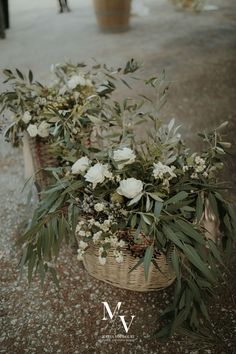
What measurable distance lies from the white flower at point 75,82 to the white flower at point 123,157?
0.60m

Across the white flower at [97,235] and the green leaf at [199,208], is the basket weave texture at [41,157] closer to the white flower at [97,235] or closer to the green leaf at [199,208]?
the white flower at [97,235]

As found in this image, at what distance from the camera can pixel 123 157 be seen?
134 cm

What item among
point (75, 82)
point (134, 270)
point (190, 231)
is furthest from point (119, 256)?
point (75, 82)

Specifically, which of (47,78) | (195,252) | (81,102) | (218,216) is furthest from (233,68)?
(195,252)

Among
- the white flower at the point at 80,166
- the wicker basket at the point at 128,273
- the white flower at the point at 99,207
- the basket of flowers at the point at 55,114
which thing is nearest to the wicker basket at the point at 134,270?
the wicker basket at the point at 128,273

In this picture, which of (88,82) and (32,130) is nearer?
(32,130)

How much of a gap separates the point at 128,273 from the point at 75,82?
893 mm

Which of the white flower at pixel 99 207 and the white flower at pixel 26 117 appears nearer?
the white flower at pixel 99 207

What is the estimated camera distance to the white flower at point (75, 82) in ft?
5.93

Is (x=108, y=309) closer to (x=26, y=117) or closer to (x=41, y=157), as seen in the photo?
(x=41, y=157)

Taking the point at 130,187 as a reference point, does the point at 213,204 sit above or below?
below

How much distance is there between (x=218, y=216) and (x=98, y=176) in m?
0.46

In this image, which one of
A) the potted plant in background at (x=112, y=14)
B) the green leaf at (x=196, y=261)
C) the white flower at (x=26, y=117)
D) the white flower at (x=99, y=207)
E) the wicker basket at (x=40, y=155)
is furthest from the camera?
the potted plant in background at (x=112, y=14)

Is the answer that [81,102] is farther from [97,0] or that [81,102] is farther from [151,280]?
[97,0]
